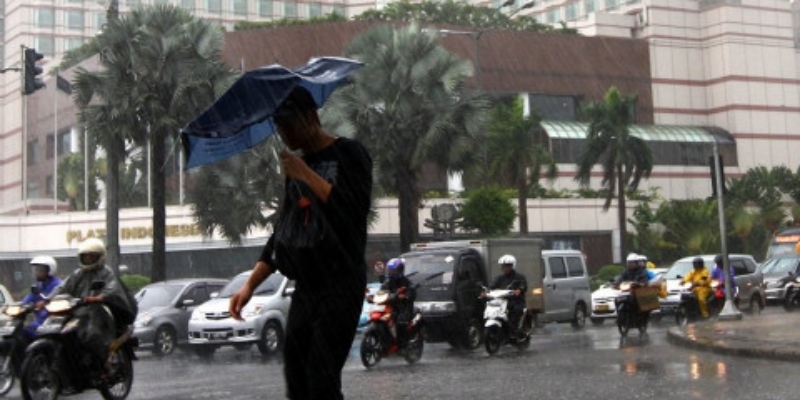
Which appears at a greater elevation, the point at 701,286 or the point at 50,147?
the point at 50,147

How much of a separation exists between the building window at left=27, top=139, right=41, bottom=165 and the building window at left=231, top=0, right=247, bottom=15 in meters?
30.2

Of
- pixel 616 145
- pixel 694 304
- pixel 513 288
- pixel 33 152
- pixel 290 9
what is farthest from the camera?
pixel 290 9

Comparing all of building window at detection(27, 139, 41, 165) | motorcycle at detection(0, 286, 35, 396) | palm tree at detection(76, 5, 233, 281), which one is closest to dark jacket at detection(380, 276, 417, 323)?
motorcycle at detection(0, 286, 35, 396)

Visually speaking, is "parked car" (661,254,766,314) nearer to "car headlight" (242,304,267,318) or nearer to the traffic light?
"car headlight" (242,304,267,318)

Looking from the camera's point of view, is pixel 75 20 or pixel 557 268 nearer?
pixel 557 268

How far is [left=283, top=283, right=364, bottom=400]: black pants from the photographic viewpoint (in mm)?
4871

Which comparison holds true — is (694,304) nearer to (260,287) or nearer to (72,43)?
(260,287)

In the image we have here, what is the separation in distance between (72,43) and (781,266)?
76223 mm

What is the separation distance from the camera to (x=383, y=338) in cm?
1570

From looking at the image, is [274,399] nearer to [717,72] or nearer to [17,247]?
[17,247]

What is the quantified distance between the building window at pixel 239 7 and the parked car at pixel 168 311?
7848cm

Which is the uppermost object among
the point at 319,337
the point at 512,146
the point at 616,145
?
the point at 616,145

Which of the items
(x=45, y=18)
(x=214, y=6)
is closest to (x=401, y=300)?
(x=214, y=6)

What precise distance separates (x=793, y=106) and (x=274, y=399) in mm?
68604
